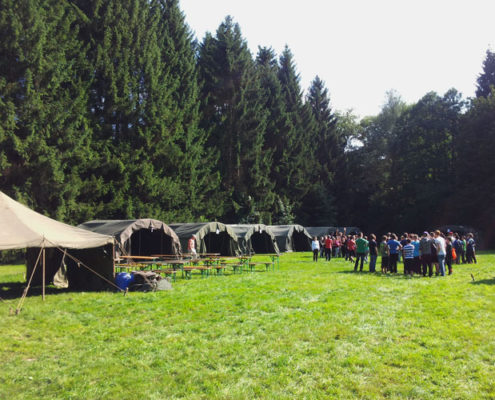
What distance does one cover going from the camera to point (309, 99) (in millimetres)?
54062

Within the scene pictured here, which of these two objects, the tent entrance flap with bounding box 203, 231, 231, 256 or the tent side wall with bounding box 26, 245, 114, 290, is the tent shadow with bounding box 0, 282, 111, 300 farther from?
the tent entrance flap with bounding box 203, 231, 231, 256

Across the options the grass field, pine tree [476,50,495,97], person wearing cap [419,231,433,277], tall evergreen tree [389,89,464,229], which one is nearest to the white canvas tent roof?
the grass field

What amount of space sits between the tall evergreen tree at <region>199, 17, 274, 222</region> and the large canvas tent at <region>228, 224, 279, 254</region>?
8.87 metres

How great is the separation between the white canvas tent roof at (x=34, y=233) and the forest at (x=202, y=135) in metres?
12.9

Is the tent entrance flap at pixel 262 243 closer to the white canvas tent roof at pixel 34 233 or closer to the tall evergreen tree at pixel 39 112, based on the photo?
the tall evergreen tree at pixel 39 112

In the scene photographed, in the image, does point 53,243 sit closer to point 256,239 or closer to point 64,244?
point 64,244

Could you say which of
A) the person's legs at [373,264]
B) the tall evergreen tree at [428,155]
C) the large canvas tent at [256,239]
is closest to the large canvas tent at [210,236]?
the large canvas tent at [256,239]

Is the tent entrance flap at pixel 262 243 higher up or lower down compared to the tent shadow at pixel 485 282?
higher up

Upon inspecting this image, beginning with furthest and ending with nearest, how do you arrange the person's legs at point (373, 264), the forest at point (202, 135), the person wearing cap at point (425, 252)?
the forest at point (202, 135) < the person's legs at point (373, 264) < the person wearing cap at point (425, 252)

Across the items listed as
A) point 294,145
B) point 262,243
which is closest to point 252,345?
point 262,243

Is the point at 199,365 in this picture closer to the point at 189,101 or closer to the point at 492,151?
the point at 189,101

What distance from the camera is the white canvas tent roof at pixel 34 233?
10.8 m

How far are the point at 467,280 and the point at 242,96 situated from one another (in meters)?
30.0

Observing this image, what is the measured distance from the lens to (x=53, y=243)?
1101 cm
